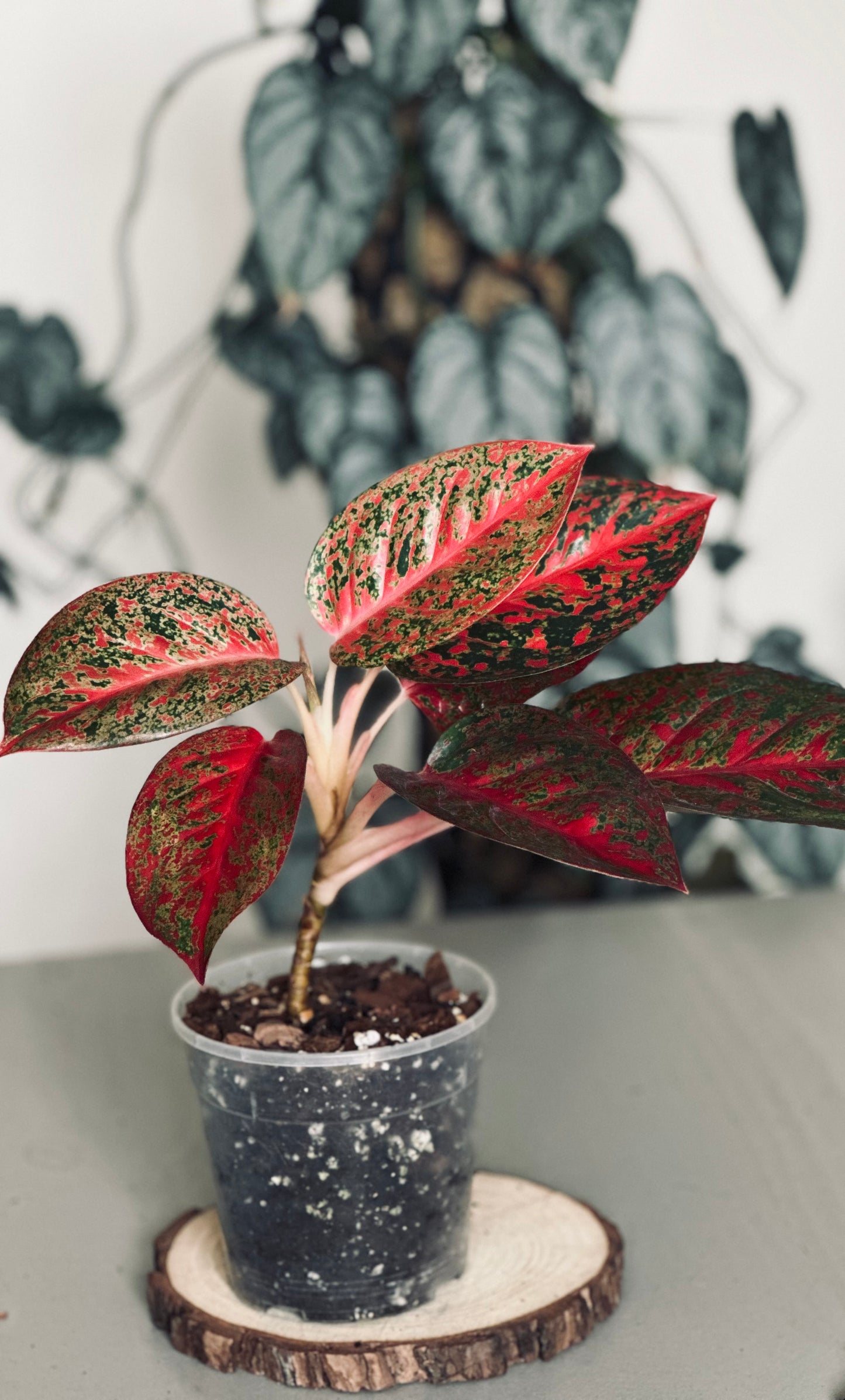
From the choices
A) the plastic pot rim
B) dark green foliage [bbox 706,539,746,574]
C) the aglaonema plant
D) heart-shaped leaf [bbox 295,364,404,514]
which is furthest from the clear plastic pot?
dark green foliage [bbox 706,539,746,574]

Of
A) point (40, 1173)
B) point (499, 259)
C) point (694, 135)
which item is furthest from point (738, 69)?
point (40, 1173)

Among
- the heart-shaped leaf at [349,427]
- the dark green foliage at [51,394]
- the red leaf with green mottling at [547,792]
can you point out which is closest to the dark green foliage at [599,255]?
the heart-shaped leaf at [349,427]

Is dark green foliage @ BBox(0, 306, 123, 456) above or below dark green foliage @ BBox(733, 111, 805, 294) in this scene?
below

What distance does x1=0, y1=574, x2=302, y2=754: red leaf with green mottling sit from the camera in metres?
0.56

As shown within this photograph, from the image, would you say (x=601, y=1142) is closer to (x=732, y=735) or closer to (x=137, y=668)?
(x=732, y=735)

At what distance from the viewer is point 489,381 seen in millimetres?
1458

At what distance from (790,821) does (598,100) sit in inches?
46.9

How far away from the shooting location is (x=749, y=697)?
2.26 feet

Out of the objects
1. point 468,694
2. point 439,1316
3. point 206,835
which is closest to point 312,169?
point 468,694

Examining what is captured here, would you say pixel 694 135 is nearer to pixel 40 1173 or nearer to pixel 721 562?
pixel 721 562

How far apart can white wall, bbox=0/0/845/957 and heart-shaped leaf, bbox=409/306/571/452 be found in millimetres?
186

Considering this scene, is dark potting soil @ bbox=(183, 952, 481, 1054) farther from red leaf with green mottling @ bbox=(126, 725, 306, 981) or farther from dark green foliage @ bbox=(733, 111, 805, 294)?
dark green foliage @ bbox=(733, 111, 805, 294)

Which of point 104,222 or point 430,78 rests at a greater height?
point 430,78

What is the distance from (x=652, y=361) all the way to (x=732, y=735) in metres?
0.93
